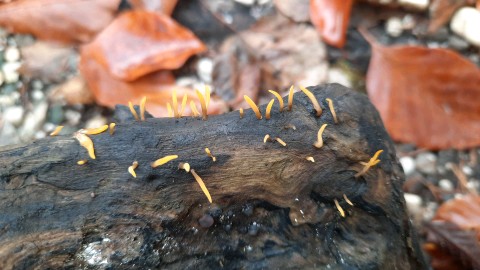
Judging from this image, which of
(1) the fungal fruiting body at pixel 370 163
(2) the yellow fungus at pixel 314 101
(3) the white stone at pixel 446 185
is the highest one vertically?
(2) the yellow fungus at pixel 314 101

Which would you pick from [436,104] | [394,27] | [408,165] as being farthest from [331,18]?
[408,165]

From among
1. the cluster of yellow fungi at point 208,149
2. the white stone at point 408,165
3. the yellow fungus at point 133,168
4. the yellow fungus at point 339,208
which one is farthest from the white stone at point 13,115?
the white stone at point 408,165

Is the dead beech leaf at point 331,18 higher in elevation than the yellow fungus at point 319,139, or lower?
lower

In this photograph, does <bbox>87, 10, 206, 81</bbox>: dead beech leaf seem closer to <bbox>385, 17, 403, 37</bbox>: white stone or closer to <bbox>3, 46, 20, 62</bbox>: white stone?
<bbox>3, 46, 20, 62</bbox>: white stone

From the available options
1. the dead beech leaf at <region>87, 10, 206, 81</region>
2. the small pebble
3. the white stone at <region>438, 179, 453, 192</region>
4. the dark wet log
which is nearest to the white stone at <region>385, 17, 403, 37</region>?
the small pebble

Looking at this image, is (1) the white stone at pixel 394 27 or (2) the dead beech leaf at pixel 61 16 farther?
(1) the white stone at pixel 394 27

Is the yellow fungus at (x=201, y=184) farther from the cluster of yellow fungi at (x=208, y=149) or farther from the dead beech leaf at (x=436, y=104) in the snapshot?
the dead beech leaf at (x=436, y=104)

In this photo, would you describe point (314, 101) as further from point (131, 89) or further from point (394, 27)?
point (394, 27)

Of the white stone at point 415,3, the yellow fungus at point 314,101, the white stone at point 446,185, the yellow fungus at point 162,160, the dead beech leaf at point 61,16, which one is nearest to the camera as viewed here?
the yellow fungus at point 162,160
